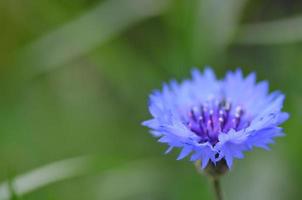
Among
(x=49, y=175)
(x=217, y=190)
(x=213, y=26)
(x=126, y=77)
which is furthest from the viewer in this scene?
(x=126, y=77)

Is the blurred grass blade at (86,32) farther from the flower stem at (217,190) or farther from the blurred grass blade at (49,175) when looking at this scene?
the flower stem at (217,190)

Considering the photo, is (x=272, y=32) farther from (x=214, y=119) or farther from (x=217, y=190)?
(x=217, y=190)

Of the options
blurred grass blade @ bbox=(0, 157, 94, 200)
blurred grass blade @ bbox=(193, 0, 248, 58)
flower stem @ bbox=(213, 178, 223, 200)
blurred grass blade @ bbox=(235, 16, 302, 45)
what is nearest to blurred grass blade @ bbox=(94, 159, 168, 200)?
blurred grass blade @ bbox=(0, 157, 94, 200)

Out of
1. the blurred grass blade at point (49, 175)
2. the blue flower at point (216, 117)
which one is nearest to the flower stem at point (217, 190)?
the blue flower at point (216, 117)

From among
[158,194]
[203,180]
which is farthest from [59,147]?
[203,180]

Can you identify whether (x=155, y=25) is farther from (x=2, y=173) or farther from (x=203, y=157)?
(x=203, y=157)

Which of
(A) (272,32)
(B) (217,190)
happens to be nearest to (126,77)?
(A) (272,32)

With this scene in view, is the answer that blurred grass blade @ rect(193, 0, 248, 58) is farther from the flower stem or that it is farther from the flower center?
the flower stem
